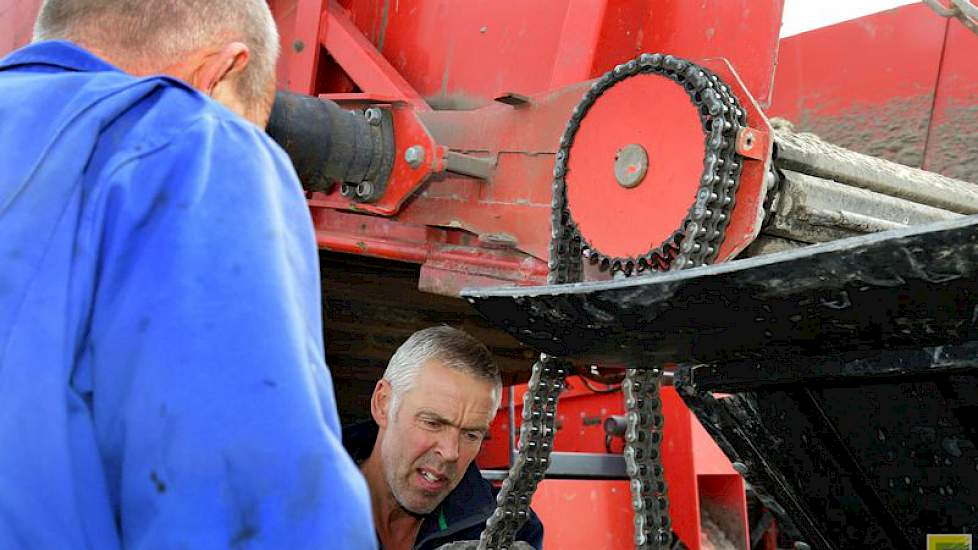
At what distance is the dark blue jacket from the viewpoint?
2859 mm

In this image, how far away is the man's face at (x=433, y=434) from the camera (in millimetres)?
2953

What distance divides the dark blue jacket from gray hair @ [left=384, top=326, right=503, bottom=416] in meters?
0.24

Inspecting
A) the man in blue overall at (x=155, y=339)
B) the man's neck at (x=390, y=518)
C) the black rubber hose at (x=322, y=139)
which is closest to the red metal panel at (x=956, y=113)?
the black rubber hose at (x=322, y=139)

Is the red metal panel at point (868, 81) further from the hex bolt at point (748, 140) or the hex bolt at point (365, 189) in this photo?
the hex bolt at point (365, 189)

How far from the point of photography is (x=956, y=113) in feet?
11.1

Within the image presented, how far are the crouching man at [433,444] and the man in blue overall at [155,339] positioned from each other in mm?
2002

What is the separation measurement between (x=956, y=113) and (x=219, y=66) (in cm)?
283

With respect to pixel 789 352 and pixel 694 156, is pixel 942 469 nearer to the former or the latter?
pixel 789 352

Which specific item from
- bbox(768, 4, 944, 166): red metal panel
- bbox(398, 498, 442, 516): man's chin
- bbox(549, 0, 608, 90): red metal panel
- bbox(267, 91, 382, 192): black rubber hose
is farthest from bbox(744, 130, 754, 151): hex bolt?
bbox(768, 4, 944, 166): red metal panel

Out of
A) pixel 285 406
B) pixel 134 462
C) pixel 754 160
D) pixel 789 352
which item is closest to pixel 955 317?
pixel 789 352

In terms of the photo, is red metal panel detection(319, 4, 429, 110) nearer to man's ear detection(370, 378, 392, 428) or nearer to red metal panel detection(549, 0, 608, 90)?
red metal panel detection(549, 0, 608, 90)

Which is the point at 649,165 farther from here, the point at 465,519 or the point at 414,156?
the point at 465,519

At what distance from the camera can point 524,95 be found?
2.80 metres

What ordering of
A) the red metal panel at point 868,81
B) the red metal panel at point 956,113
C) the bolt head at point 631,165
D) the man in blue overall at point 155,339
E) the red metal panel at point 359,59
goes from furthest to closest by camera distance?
the red metal panel at point 868,81 < the red metal panel at point 956,113 < the red metal panel at point 359,59 < the bolt head at point 631,165 < the man in blue overall at point 155,339
